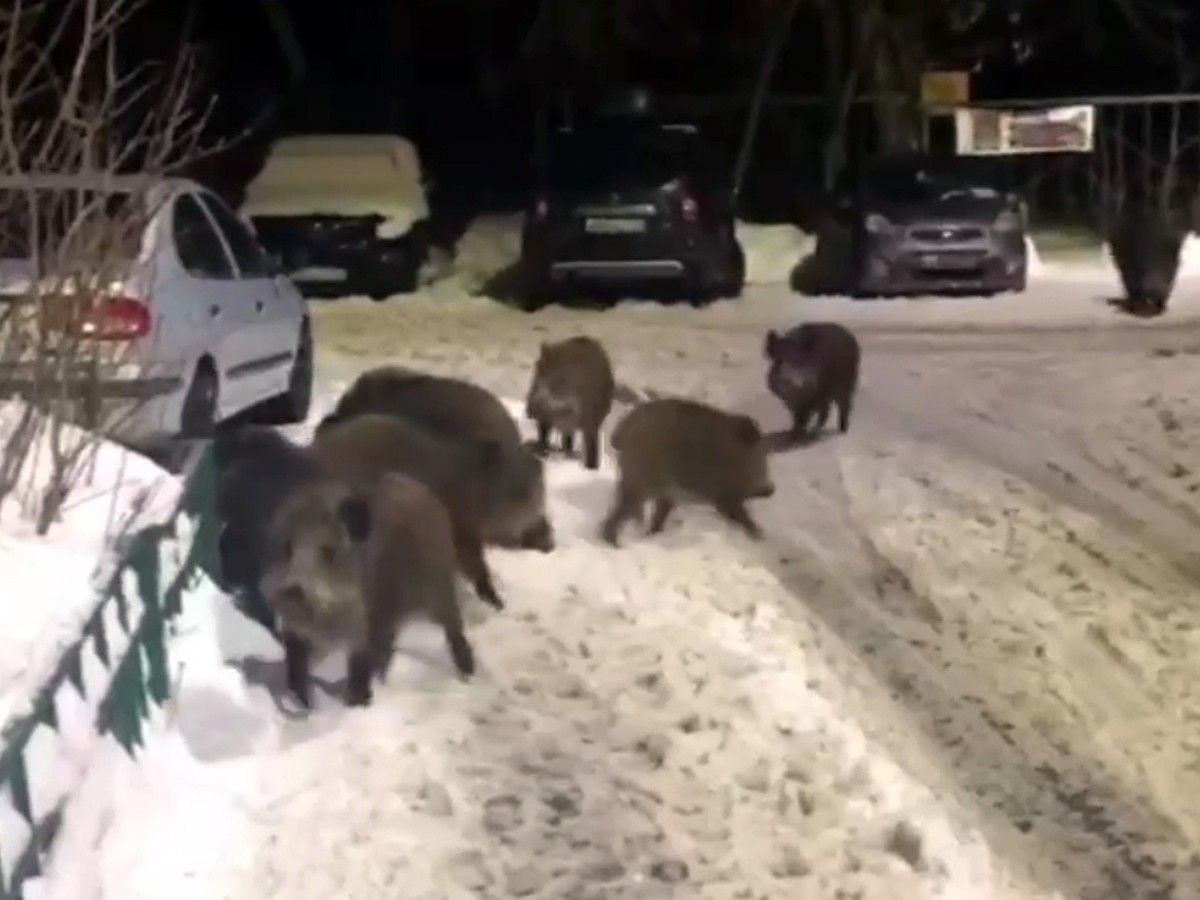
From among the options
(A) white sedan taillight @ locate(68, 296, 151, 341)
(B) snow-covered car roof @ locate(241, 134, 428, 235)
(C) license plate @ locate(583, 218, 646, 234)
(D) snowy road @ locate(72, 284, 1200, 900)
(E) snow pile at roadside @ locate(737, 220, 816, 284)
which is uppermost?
(A) white sedan taillight @ locate(68, 296, 151, 341)

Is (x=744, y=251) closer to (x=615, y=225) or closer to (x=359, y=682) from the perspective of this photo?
(x=615, y=225)

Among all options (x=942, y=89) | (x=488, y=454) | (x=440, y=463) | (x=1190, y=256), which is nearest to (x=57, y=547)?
(x=440, y=463)

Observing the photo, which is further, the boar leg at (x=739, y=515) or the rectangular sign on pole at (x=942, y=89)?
the rectangular sign on pole at (x=942, y=89)

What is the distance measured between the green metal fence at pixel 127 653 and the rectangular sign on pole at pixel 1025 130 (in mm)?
12518

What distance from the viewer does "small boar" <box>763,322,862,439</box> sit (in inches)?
414

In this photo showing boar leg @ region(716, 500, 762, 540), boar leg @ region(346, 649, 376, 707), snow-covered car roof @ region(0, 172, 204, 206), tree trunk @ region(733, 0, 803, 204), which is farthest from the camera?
tree trunk @ region(733, 0, 803, 204)

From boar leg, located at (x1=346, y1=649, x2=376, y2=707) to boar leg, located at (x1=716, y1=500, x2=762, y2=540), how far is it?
2.78 metres

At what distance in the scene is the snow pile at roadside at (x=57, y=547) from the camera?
196 inches

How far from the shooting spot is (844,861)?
6285mm

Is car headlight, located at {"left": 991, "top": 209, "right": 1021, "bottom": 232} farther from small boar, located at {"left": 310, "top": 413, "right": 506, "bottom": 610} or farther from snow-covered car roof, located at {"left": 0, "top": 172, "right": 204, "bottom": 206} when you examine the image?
snow-covered car roof, located at {"left": 0, "top": 172, "right": 204, "bottom": 206}

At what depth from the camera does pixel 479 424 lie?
853 centimetres

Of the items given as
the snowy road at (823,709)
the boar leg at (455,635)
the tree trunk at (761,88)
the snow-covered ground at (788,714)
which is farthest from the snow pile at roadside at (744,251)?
the boar leg at (455,635)

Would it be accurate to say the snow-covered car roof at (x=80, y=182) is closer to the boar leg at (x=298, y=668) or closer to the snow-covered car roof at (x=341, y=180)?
the boar leg at (x=298, y=668)

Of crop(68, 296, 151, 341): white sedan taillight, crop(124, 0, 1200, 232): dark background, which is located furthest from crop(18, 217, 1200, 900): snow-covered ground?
crop(124, 0, 1200, 232): dark background
